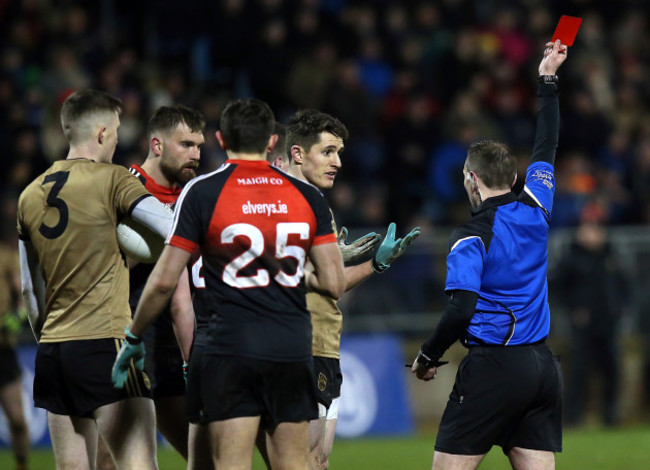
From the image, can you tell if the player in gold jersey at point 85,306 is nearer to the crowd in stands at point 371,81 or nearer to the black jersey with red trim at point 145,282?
the black jersey with red trim at point 145,282

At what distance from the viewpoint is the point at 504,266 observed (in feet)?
20.1

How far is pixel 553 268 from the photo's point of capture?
48.7ft

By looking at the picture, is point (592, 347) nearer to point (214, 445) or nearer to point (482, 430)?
point (482, 430)

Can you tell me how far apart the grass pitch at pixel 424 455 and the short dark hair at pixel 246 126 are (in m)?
6.15

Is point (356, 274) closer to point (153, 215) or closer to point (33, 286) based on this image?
point (153, 215)

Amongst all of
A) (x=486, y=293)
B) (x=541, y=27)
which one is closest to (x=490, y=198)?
(x=486, y=293)

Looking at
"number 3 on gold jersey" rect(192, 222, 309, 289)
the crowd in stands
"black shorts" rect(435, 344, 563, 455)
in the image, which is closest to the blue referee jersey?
"black shorts" rect(435, 344, 563, 455)

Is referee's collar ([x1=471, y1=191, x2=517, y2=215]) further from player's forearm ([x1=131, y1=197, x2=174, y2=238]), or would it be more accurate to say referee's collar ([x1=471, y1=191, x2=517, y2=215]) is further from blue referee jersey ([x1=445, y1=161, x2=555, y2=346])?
player's forearm ([x1=131, y1=197, x2=174, y2=238])

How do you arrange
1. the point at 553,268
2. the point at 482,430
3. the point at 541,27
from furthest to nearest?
1. the point at 541,27
2. the point at 553,268
3. the point at 482,430

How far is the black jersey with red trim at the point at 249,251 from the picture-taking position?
523 cm

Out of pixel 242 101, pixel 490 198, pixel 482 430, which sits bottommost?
pixel 482 430

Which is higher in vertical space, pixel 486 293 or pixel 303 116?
pixel 303 116

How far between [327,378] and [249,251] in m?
1.94

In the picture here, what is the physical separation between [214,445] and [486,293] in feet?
6.01
